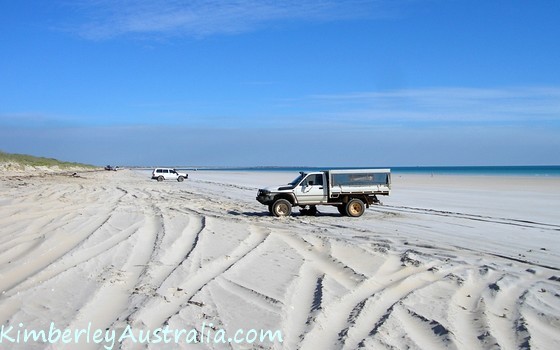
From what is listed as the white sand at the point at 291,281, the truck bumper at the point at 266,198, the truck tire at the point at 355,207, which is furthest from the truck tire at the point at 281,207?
the white sand at the point at 291,281

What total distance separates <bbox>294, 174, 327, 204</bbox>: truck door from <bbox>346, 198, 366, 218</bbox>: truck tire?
875 mm

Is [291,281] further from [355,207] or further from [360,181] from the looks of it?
[360,181]

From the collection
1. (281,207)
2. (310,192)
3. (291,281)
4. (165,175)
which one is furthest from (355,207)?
(165,175)

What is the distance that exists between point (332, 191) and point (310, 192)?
776 mm

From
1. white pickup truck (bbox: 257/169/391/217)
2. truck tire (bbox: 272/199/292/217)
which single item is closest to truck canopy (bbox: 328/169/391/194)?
white pickup truck (bbox: 257/169/391/217)

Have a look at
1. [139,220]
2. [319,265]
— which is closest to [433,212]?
[139,220]

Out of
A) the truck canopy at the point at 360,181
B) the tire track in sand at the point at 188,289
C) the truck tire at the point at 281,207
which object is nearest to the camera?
the tire track in sand at the point at 188,289

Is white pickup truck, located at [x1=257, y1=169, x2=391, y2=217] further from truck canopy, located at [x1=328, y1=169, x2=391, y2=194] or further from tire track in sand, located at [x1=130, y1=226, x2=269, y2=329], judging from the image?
tire track in sand, located at [x1=130, y1=226, x2=269, y2=329]

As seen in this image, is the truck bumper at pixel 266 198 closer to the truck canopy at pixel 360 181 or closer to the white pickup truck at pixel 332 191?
the white pickup truck at pixel 332 191

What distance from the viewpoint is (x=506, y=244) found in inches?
523

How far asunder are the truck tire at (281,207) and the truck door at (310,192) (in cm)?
45

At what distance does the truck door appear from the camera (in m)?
20.2

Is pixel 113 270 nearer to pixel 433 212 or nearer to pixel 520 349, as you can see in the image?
pixel 520 349

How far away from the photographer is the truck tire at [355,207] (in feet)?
66.1
